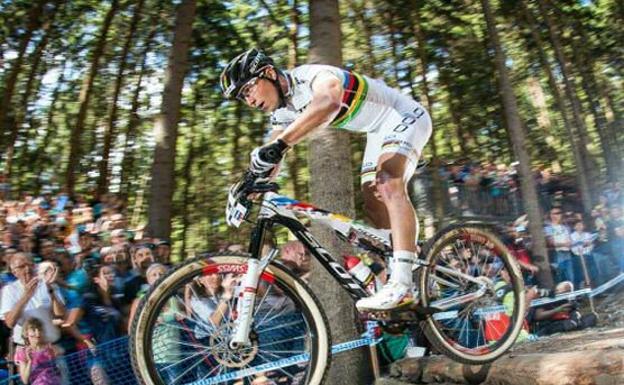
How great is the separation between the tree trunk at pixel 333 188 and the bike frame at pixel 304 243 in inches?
69.8

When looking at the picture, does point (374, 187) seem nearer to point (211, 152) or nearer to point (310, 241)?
point (310, 241)

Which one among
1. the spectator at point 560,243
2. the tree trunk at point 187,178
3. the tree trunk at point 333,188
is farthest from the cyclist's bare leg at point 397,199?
the tree trunk at point 187,178

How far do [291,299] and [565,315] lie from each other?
648 cm

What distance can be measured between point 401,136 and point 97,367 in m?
3.47

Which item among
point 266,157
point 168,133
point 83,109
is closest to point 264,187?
point 266,157

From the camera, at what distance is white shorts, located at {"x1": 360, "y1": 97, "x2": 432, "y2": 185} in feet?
13.0

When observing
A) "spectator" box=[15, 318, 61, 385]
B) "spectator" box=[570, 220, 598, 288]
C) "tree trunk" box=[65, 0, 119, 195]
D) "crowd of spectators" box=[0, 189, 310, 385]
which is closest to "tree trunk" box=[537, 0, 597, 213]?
"spectator" box=[570, 220, 598, 288]

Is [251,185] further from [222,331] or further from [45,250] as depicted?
[45,250]

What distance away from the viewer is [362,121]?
4090 millimetres

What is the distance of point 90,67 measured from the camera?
1580cm

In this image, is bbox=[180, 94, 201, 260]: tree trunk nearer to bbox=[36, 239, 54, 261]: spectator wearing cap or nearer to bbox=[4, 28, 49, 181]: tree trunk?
bbox=[4, 28, 49, 181]: tree trunk

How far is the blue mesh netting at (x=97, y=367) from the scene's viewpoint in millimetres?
5336

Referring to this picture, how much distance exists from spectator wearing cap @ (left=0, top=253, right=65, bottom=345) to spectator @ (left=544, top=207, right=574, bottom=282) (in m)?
8.34

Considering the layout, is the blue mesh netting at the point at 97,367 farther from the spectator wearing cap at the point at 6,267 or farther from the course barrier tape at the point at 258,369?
the course barrier tape at the point at 258,369
